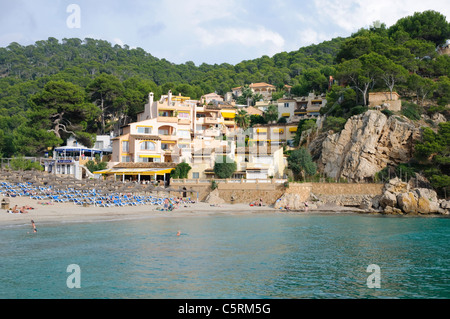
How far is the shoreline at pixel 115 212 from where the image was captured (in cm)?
3406

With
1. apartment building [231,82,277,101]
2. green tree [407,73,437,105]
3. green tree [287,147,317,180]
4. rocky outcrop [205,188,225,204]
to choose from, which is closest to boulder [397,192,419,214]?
green tree [287,147,317,180]

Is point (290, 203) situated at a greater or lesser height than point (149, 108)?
lesser

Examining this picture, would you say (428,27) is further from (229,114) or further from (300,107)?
(229,114)

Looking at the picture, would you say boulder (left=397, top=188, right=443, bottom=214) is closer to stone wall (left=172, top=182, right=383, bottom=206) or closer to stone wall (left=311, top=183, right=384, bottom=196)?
stone wall (left=311, top=183, right=384, bottom=196)

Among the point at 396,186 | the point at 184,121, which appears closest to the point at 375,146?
the point at 396,186

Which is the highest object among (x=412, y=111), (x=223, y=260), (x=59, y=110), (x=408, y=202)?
(x=59, y=110)

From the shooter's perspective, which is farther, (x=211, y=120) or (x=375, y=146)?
(x=211, y=120)

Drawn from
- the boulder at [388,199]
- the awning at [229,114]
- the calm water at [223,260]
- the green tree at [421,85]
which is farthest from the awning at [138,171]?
the green tree at [421,85]

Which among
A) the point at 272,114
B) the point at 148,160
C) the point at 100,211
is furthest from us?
the point at 272,114

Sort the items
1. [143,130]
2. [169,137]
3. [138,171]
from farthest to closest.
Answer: [169,137] → [143,130] → [138,171]

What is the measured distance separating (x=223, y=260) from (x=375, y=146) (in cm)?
3390

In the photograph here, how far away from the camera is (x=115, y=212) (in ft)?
130

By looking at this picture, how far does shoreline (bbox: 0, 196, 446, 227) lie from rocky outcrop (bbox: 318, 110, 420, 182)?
5.08 metres
